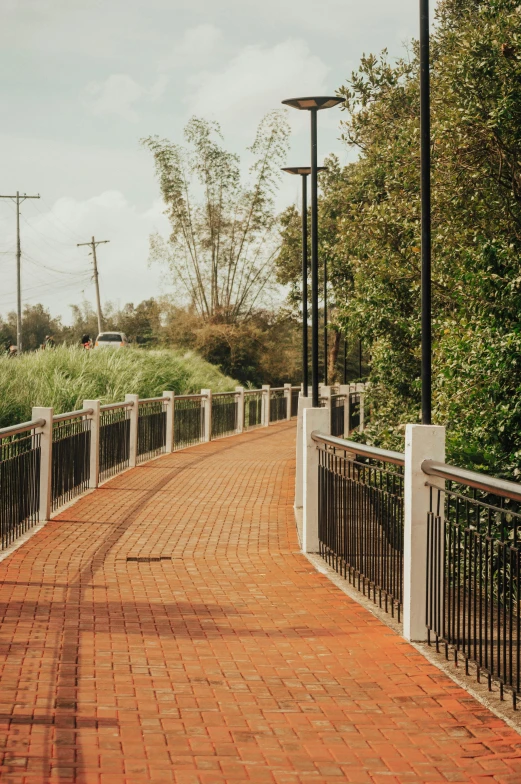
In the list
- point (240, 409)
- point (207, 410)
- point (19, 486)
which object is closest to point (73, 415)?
point (19, 486)

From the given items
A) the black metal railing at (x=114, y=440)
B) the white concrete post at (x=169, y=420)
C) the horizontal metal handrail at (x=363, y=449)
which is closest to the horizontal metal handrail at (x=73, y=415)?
the black metal railing at (x=114, y=440)

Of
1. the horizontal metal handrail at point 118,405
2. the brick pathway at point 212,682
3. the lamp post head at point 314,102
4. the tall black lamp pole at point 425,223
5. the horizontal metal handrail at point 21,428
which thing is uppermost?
the lamp post head at point 314,102

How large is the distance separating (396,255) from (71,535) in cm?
1110

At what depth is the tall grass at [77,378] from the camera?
17875 millimetres

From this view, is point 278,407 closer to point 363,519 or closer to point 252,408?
point 252,408

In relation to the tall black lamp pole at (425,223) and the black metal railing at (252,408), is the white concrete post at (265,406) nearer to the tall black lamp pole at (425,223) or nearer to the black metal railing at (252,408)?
the black metal railing at (252,408)

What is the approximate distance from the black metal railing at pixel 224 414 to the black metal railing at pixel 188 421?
3.95 ft

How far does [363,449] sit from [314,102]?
684cm

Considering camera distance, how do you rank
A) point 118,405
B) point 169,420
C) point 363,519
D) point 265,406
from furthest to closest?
point 265,406 < point 169,420 < point 118,405 < point 363,519

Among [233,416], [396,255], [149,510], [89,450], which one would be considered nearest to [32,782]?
[149,510]

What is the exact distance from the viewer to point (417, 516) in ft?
21.7

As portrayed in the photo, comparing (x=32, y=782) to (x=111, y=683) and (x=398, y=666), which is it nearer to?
(x=111, y=683)

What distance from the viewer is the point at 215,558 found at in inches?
394

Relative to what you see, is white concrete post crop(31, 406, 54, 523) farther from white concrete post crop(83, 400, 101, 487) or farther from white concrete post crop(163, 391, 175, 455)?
white concrete post crop(163, 391, 175, 455)
